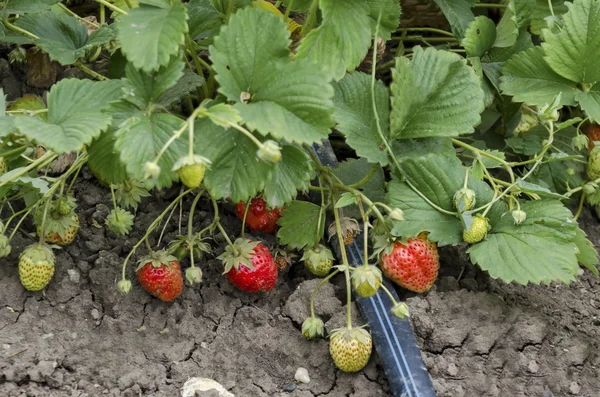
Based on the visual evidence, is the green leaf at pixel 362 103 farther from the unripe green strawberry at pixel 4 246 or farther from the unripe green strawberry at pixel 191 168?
the unripe green strawberry at pixel 4 246

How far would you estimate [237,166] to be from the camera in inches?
55.1

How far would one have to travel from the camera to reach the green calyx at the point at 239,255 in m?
1.65

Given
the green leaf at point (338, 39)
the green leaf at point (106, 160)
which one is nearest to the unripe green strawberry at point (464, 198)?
the green leaf at point (338, 39)

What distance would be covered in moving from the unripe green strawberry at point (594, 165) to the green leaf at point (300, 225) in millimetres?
723

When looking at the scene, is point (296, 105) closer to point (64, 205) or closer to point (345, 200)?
point (345, 200)

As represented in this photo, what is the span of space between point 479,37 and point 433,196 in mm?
491

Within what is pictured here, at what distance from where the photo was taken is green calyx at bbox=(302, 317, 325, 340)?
5.16ft

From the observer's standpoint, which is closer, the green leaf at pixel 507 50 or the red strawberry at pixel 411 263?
the red strawberry at pixel 411 263

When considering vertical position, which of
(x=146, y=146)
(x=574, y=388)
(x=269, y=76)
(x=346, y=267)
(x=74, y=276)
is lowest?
(x=74, y=276)

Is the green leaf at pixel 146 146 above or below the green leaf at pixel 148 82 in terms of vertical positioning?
below

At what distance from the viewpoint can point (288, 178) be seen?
A: 1.49m

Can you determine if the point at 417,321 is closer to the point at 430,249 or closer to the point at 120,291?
the point at 430,249

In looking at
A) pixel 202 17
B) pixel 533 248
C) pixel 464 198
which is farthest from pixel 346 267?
pixel 202 17

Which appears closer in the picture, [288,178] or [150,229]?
[288,178]
